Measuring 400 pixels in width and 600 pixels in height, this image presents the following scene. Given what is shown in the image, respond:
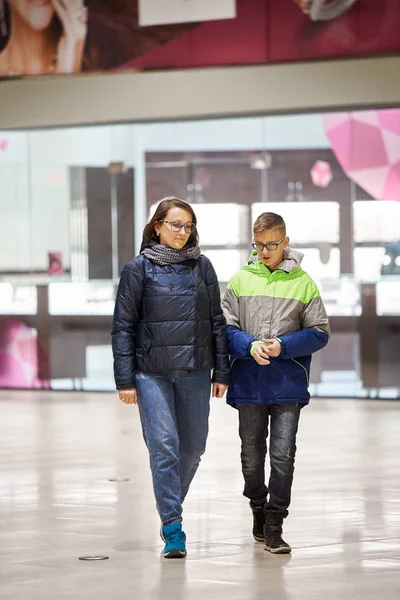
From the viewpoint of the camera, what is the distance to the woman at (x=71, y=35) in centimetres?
1166

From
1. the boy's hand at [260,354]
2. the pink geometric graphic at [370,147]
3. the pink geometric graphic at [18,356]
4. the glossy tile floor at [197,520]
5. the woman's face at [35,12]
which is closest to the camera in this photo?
the glossy tile floor at [197,520]

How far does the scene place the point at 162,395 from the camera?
5.03 meters

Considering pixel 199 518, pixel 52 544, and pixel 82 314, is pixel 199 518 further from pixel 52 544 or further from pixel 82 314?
pixel 82 314

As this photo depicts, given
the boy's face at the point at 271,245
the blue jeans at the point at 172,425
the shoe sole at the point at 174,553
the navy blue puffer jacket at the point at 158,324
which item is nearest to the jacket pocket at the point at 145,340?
the navy blue puffer jacket at the point at 158,324

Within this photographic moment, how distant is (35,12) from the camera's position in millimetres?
12039

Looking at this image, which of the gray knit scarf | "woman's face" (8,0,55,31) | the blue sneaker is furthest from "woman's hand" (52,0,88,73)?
→ the blue sneaker

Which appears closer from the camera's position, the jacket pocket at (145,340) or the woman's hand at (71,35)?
the jacket pocket at (145,340)

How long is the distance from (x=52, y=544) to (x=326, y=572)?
4.39 feet

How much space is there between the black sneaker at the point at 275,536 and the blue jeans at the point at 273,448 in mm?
43

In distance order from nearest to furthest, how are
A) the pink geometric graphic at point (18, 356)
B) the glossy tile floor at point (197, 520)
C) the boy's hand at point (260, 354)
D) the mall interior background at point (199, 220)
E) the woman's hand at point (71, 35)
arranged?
the glossy tile floor at point (197, 520) → the boy's hand at point (260, 354) → the mall interior background at point (199, 220) → the woman's hand at point (71, 35) → the pink geometric graphic at point (18, 356)

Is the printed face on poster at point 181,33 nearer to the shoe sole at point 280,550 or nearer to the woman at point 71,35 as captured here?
the woman at point 71,35

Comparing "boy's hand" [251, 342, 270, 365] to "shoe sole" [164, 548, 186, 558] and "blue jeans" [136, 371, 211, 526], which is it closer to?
"blue jeans" [136, 371, 211, 526]

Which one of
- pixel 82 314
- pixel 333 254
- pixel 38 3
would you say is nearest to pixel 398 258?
pixel 333 254

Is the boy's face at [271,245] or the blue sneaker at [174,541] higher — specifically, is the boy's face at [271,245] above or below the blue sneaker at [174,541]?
above
